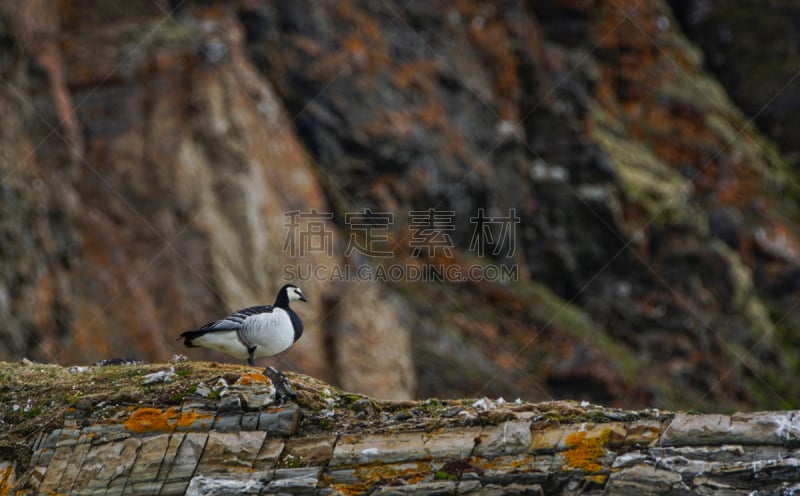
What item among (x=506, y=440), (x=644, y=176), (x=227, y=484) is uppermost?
(x=644, y=176)

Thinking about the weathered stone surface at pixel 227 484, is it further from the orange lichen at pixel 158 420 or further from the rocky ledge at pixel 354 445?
the orange lichen at pixel 158 420

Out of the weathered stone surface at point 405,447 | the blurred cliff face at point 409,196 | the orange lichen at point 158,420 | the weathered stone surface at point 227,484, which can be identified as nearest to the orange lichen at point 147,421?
the orange lichen at point 158,420

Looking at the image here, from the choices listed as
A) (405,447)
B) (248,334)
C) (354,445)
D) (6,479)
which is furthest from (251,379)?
(6,479)

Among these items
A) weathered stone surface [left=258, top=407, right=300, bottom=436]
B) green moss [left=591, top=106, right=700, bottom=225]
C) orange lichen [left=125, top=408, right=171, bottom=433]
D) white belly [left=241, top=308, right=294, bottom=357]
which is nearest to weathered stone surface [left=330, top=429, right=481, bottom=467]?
weathered stone surface [left=258, top=407, right=300, bottom=436]

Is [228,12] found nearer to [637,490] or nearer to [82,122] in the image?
[82,122]

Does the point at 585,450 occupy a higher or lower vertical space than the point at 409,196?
lower

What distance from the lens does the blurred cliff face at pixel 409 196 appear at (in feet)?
132

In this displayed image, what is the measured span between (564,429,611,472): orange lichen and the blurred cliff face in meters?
23.4

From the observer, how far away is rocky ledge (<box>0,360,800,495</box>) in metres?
15.2

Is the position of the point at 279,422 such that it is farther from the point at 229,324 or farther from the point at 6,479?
the point at 6,479

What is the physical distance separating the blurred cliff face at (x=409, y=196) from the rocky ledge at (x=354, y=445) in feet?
62.7

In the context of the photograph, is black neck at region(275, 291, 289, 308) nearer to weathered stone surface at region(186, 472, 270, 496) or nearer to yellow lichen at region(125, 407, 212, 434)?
yellow lichen at region(125, 407, 212, 434)

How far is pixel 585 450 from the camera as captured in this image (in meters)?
15.6

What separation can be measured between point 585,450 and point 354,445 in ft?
10.6
